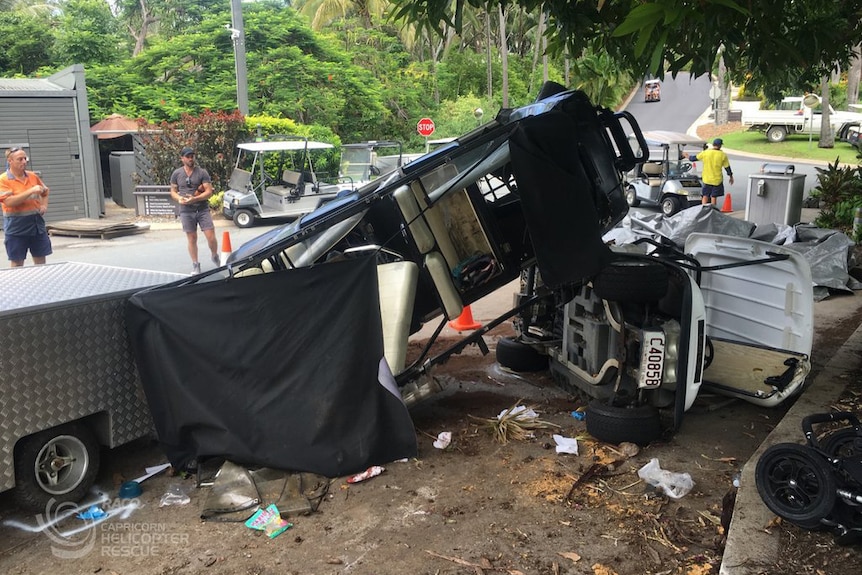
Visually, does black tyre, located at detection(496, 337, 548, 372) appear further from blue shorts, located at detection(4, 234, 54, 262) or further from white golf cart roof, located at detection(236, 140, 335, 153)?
white golf cart roof, located at detection(236, 140, 335, 153)

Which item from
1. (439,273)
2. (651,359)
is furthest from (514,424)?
(439,273)

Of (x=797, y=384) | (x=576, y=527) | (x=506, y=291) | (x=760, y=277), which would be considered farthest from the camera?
(x=506, y=291)

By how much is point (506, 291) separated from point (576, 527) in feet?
21.3

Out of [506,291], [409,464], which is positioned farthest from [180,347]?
[506,291]

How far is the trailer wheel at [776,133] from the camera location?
37.9 m

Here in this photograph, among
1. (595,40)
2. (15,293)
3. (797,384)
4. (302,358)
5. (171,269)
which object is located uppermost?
(595,40)

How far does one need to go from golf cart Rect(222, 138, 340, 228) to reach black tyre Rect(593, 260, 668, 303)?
13685 millimetres

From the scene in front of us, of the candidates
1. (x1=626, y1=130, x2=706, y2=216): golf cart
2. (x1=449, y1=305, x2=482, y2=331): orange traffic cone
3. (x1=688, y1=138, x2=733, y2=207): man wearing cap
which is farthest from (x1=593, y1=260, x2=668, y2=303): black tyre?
(x1=626, y1=130, x2=706, y2=216): golf cart

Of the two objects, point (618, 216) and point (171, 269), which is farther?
point (171, 269)

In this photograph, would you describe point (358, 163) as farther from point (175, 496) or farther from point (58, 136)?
point (175, 496)

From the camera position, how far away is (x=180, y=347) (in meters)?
4.70

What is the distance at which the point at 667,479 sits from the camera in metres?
4.50

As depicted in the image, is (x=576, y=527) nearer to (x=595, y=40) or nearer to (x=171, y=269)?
(x=595, y=40)

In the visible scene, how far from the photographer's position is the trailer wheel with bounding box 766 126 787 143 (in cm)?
3791
